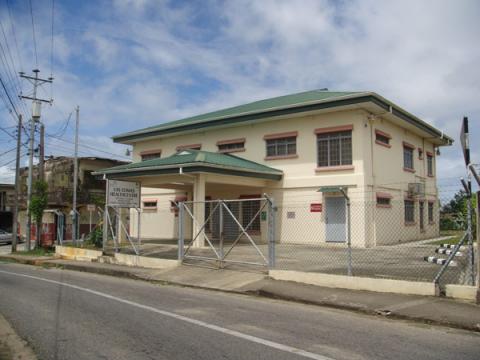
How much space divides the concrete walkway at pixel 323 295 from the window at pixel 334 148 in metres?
9.79

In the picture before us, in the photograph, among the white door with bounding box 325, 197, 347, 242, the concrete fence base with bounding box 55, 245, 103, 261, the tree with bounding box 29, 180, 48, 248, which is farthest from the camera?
the tree with bounding box 29, 180, 48, 248

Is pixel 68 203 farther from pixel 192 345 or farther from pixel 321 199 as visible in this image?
pixel 192 345

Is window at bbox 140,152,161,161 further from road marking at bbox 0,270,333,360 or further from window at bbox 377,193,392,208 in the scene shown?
road marking at bbox 0,270,333,360

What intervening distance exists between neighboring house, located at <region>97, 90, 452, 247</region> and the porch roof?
0.18ft

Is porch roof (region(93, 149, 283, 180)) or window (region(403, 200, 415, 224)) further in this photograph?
window (region(403, 200, 415, 224))

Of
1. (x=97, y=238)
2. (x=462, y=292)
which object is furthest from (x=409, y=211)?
(x=462, y=292)

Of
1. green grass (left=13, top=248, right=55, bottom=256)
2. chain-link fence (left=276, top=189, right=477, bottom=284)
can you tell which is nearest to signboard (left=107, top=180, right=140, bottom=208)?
chain-link fence (left=276, top=189, right=477, bottom=284)

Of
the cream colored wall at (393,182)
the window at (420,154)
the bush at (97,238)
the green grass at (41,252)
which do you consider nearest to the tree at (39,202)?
the green grass at (41,252)

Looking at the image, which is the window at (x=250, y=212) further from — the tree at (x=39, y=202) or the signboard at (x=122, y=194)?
the tree at (x=39, y=202)

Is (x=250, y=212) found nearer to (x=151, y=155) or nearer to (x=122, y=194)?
(x=122, y=194)

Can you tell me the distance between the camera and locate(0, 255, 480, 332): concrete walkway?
25.8 ft

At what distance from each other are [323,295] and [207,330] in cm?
367

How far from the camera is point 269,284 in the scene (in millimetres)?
11219

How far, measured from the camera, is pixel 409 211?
2431 centimetres
